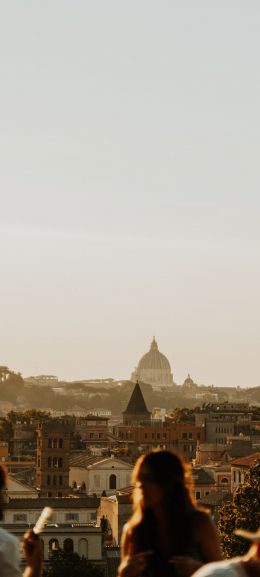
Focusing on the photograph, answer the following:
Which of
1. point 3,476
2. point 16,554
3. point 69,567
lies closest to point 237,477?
point 69,567

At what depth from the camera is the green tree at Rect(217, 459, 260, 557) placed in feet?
133

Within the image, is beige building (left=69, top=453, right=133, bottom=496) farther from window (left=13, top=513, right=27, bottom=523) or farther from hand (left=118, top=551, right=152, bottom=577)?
hand (left=118, top=551, right=152, bottom=577)

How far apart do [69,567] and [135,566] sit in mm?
42353

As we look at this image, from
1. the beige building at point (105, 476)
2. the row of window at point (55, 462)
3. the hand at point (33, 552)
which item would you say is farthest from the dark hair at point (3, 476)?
the row of window at point (55, 462)

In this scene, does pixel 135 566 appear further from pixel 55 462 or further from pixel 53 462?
pixel 55 462

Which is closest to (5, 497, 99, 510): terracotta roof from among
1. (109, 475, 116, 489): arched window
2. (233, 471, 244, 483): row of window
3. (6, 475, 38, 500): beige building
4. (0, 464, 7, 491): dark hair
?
(6, 475, 38, 500): beige building

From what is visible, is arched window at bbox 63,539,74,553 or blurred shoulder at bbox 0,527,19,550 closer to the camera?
blurred shoulder at bbox 0,527,19,550

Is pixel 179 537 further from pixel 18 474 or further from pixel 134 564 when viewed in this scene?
pixel 18 474

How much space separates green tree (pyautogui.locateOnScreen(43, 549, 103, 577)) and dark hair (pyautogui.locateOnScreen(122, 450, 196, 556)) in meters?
40.8

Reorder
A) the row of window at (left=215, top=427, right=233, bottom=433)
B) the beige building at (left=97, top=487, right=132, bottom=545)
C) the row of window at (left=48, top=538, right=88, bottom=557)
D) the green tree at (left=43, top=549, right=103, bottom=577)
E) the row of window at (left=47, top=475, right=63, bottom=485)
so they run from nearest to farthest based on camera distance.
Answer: the green tree at (left=43, top=549, right=103, bottom=577) → the row of window at (left=48, top=538, right=88, bottom=557) → the beige building at (left=97, top=487, right=132, bottom=545) → the row of window at (left=47, top=475, right=63, bottom=485) → the row of window at (left=215, top=427, right=233, bottom=433)

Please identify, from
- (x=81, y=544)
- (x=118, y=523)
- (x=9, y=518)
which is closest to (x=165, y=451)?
(x=81, y=544)

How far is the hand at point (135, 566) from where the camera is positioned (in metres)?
6.85

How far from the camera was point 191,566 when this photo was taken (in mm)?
6750

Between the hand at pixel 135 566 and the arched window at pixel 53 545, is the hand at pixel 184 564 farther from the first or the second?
the arched window at pixel 53 545
